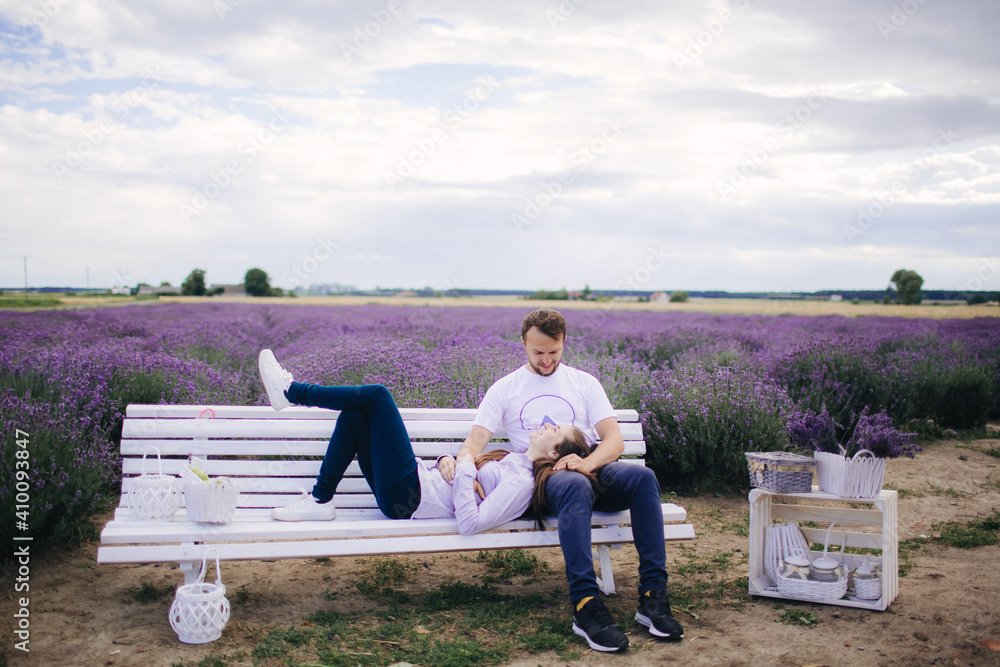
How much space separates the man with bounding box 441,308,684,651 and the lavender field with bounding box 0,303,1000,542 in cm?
109

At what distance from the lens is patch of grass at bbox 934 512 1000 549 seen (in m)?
3.84

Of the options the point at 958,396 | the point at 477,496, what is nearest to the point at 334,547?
the point at 477,496

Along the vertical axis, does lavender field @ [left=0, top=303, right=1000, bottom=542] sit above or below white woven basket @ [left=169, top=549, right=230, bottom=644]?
above

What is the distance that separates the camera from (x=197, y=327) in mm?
9297

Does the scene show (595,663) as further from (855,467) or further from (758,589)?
(855,467)

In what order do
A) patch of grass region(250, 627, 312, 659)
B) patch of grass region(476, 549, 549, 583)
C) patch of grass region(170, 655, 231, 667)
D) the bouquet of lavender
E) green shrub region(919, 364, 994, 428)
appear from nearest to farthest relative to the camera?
patch of grass region(170, 655, 231, 667), patch of grass region(250, 627, 312, 659), the bouquet of lavender, patch of grass region(476, 549, 549, 583), green shrub region(919, 364, 994, 428)

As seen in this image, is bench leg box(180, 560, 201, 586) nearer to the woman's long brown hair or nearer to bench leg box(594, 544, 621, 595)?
the woman's long brown hair

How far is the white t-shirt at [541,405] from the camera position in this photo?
3.25 metres

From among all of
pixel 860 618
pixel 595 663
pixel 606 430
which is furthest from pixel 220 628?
pixel 860 618

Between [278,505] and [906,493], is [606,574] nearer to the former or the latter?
[278,505]

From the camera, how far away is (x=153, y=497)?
2.79m

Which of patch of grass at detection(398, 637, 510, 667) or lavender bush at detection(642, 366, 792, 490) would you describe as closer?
patch of grass at detection(398, 637, 510, 667)

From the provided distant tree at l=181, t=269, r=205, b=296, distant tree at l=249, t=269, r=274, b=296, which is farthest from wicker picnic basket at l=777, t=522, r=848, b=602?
distant tree at l=249, t=269, r=274, b=296

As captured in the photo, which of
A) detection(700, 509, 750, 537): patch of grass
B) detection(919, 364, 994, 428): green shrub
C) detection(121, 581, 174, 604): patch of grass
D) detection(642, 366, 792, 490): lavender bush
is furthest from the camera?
detection(919, 364, 994, 428): green shrub
